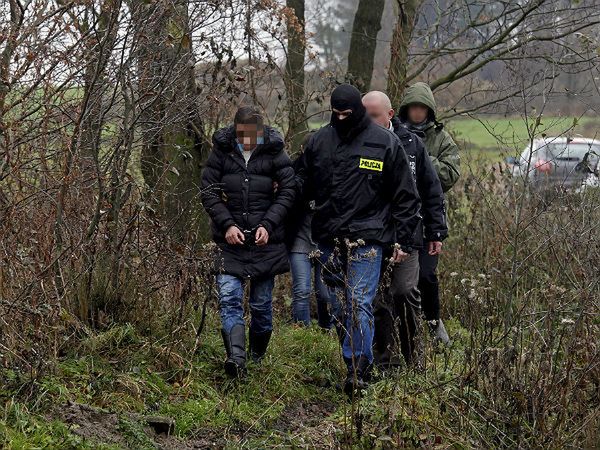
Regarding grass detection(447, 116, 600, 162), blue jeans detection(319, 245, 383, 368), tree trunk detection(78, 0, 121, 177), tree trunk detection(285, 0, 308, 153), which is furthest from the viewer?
tree trunk detection(285, 0, 308, 153)

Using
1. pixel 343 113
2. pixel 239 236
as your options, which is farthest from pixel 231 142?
pixel 343 113

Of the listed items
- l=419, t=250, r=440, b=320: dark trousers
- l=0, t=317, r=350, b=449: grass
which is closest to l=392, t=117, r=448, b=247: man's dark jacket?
l=419, t=250, r=440, b=320: dark trousers

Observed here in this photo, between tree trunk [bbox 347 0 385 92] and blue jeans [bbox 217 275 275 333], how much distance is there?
5.46m

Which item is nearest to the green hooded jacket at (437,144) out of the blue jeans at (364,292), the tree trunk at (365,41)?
the blue jeans at (364,292)

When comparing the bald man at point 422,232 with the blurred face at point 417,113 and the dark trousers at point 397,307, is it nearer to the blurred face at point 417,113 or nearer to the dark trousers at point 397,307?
the dark trousers at point 397,307

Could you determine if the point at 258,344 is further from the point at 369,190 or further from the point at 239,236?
the point at 369,190

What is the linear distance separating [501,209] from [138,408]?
6365mm

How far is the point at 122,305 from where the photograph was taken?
6.39 meters

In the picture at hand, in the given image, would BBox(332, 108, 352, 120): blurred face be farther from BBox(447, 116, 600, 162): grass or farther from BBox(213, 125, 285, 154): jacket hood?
BBox(447, 116, 600, 162): grass

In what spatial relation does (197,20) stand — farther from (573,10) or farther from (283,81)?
(573,10)

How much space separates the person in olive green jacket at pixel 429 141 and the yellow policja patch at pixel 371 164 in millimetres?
1060

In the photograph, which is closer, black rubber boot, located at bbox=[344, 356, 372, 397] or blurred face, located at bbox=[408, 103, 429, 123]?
black rubber boot, located at bbox=[344, 356, 372, 397]

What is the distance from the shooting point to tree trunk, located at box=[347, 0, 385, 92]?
37.4 feet

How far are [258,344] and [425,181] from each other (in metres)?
1.66
